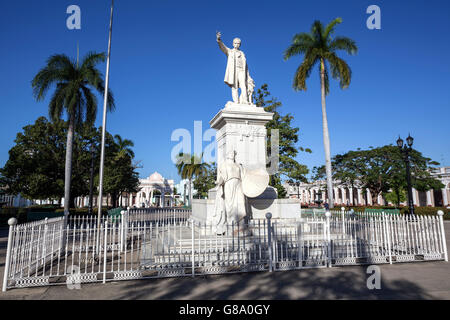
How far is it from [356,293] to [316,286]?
68cm

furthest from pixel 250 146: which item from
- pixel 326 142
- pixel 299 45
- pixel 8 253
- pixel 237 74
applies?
pixel 299 45

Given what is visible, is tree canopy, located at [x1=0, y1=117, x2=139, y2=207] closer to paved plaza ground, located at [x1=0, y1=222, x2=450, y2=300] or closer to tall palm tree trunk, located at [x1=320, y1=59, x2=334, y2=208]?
tall palm tree trunk, located at [x1=320, y1=59, x2=334, y2=208]

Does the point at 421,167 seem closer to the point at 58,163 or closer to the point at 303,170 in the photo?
the point at 303,170

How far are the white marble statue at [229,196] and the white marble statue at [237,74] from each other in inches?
130

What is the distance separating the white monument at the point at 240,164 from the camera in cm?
769

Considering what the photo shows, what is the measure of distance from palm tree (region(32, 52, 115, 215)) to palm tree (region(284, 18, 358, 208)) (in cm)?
1375

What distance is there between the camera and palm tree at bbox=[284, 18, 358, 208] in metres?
20.4

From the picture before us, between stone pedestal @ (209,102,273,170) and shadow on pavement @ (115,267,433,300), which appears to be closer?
shadow on pavement @ (115,267,433,300)

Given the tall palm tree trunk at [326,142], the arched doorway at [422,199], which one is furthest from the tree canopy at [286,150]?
the arched doorway at [422,199]

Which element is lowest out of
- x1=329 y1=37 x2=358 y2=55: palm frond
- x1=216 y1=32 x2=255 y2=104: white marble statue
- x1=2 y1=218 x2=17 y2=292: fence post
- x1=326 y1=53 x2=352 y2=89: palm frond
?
x1=2 y1=218 x2=17 y2=292: fence post

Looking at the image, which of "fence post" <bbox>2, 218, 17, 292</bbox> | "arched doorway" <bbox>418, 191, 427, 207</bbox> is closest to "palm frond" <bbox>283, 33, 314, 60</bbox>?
"fence post" <bbox>2, 218, 17, 292</bbox>

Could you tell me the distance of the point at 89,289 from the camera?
17.3ft

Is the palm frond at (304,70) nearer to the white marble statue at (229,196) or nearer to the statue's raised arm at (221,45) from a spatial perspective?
the statue's raised arm at (221,45)
